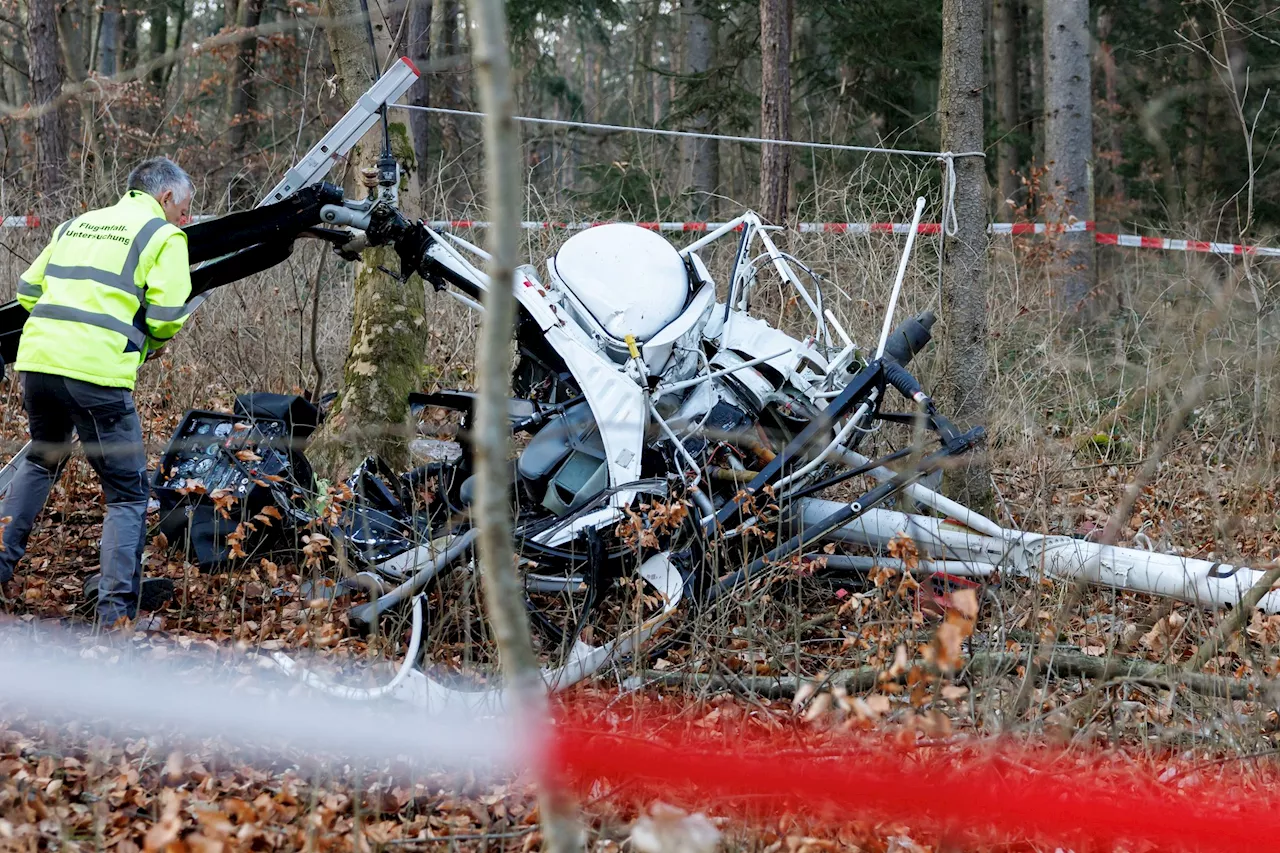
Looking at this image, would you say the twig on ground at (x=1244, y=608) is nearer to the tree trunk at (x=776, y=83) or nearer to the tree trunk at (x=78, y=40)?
the tree trunk at (x=776, y=83)

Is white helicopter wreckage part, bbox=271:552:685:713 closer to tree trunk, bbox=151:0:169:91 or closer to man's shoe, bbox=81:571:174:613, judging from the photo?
man's shoe, bbox=81:571:174:613

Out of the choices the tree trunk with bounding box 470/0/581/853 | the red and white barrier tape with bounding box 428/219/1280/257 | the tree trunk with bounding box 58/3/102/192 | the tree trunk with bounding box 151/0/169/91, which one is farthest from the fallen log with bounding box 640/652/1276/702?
the tree trunk with bounding box 151/0/169/91

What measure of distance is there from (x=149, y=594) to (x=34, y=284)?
55.8 inches

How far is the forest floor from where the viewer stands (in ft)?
10.8

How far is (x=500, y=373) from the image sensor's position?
125cm

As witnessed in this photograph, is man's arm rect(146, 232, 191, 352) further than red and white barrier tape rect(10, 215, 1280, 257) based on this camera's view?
No

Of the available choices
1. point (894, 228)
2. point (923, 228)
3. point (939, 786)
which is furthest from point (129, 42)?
point (939, 786)

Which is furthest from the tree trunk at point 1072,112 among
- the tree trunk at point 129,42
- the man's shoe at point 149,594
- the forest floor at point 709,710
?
the tree trunk at point 129,42

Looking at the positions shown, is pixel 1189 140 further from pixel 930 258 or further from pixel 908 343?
pixel 908 343

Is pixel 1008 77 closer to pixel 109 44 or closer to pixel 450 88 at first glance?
pixel 450 88

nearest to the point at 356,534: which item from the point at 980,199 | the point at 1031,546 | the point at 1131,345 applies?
the point at 1031,546

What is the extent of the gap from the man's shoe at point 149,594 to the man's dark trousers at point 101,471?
0.08 metres

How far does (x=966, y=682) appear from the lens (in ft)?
15.1

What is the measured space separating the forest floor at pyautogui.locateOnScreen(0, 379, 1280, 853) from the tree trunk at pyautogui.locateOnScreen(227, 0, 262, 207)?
37.2ft
